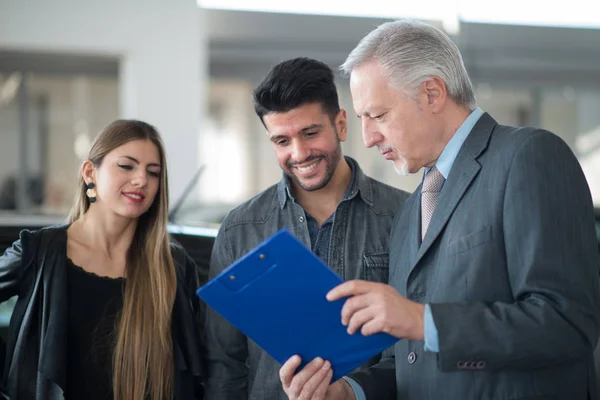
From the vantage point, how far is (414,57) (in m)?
1.84

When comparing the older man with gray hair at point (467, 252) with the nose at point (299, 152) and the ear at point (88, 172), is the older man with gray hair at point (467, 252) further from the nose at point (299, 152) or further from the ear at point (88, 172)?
the ear at point (88, 172)

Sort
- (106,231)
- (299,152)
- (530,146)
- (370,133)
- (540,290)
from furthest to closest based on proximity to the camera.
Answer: (106,231) → (299,152) → (370,133) → (530,146) → (540,290)

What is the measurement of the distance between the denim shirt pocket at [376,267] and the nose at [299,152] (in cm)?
38

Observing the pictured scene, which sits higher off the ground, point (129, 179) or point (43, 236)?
point (129, 179)

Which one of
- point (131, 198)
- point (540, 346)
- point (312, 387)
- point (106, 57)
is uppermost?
point (106, 57)

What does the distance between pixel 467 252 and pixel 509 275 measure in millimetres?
104

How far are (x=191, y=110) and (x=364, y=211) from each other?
5922 mm

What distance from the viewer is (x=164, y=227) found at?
9.15ft

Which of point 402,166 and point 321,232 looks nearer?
point 402,166

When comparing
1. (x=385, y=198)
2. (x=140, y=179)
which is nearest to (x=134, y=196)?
(x=140, y=179)

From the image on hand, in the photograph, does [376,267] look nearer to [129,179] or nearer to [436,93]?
[436,93]

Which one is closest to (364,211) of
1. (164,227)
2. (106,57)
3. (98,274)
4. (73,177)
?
(164,227)

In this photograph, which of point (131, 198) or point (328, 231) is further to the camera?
point (131, 198)

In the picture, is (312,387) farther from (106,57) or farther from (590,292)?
(106,57)
